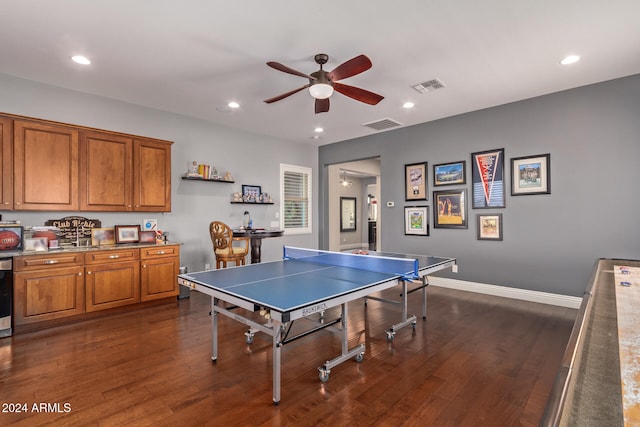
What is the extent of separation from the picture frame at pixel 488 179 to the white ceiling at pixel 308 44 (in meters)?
0.88

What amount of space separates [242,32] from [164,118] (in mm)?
2740

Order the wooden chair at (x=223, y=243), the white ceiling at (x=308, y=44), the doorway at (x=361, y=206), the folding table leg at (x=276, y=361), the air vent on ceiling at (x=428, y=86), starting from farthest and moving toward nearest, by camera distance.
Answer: the doorway at (x=361, y=206)
the wooden chair at (x=223, y=243)
the air vent on ceiling at (x=428, y=86)
the white ceiling at (x=308, y=44)
the folding table leg at (x=276, y=361)

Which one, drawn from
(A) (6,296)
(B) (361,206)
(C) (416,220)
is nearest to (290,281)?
(A) (6,296)

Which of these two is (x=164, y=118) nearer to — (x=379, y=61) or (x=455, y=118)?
(x=379, y=61)

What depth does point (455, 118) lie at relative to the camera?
201 inches

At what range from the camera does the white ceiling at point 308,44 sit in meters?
2.46

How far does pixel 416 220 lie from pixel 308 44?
12.2ft

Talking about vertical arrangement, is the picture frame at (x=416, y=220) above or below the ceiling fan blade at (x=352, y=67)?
below

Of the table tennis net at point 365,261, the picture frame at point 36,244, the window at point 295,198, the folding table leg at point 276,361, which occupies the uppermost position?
the window at point 295,198

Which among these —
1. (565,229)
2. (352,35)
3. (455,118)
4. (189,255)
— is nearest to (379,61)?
(352,35)

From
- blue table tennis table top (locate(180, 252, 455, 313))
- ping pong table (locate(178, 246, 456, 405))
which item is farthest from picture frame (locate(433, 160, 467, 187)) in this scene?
blue table tennis table top (locate(180, 252, 455, 313))

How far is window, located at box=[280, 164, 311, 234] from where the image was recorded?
6652 millimetres

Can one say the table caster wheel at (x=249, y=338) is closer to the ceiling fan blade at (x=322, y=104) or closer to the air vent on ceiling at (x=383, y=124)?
the ceiling fan blade at (x=322, y=104)

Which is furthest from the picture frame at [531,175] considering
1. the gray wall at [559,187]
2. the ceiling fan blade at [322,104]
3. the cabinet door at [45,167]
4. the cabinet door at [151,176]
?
the cabinet door at [45,167]
